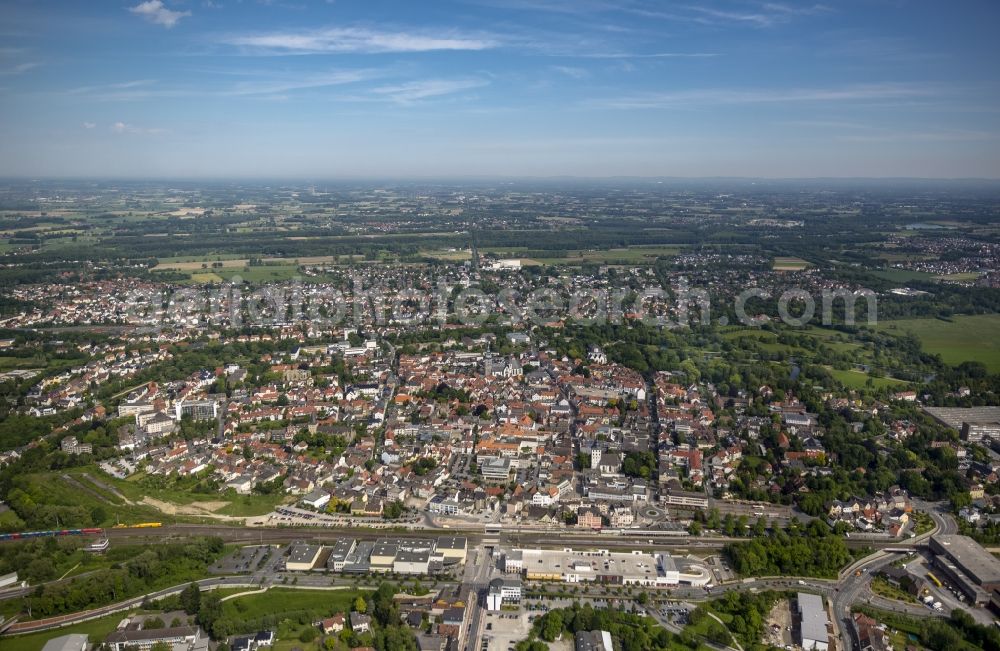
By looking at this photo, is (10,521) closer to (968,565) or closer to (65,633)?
(65,633)

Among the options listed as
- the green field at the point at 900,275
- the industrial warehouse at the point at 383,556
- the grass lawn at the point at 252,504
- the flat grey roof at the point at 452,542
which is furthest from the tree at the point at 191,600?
the green field at the point at 900,275

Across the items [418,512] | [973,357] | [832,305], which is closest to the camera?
[418,512]

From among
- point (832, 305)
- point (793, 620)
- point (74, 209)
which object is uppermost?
point (74, 209)

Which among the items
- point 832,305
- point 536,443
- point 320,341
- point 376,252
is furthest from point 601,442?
point 376,252

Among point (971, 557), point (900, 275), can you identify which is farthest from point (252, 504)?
point (900, 275)

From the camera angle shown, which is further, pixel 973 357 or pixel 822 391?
pixel 973 357

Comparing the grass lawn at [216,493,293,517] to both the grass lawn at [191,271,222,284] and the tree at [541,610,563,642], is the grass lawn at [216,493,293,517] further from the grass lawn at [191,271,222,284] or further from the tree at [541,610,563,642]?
the grass lawn at [191,271,222,284]

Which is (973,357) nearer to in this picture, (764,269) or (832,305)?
(832,305)
